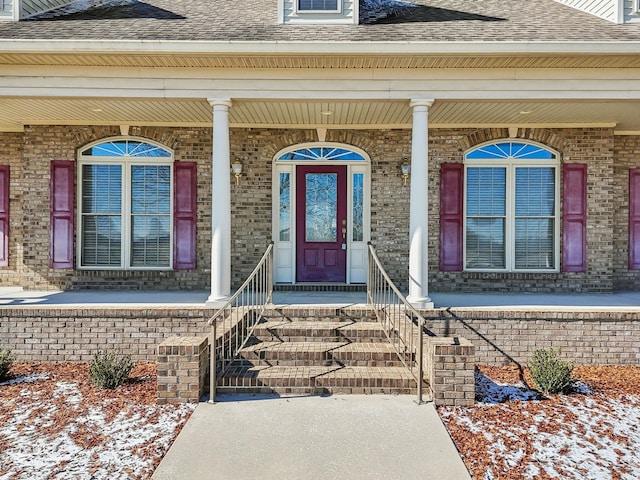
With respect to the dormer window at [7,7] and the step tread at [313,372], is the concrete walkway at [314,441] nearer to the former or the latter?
the step tread at [313,372]

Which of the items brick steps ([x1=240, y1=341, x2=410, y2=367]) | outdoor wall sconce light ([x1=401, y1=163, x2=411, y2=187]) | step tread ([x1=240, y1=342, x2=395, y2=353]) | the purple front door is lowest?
brick steps ([x1=240, y1=341, x2=410, y2=367])

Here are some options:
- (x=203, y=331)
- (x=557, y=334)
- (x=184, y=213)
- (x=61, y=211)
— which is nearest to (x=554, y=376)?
(x=557, y=334)

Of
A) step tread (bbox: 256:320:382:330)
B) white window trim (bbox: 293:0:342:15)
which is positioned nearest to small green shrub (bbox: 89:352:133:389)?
step tread (bbox: 256:320:382:330)

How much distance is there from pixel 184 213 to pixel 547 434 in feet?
20.7

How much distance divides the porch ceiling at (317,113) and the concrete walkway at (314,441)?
3.92 meters

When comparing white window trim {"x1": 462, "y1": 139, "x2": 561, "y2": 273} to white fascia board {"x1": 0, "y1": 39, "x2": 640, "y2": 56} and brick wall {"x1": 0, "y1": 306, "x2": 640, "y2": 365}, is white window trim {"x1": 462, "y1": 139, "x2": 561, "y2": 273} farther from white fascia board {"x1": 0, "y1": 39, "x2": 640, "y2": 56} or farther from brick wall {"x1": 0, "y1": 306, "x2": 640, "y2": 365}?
white fascia board {"x1": 0, "y1": 39, "x2": 640, "y2": 56}

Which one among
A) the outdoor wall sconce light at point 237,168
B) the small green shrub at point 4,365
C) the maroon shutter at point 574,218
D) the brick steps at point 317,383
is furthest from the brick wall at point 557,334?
the small green shrub at point 4,365

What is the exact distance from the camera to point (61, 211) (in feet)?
25.6

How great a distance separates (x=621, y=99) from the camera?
5828 millimetres

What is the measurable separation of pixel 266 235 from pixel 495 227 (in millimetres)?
4091

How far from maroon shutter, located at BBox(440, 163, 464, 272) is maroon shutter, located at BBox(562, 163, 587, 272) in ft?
5.99

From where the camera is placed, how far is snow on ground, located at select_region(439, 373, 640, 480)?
3.13 m

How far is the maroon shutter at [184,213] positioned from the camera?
7.86 m

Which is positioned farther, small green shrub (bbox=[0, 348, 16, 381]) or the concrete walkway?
small green shrub (bbox=[0, 348, 16, 381])
